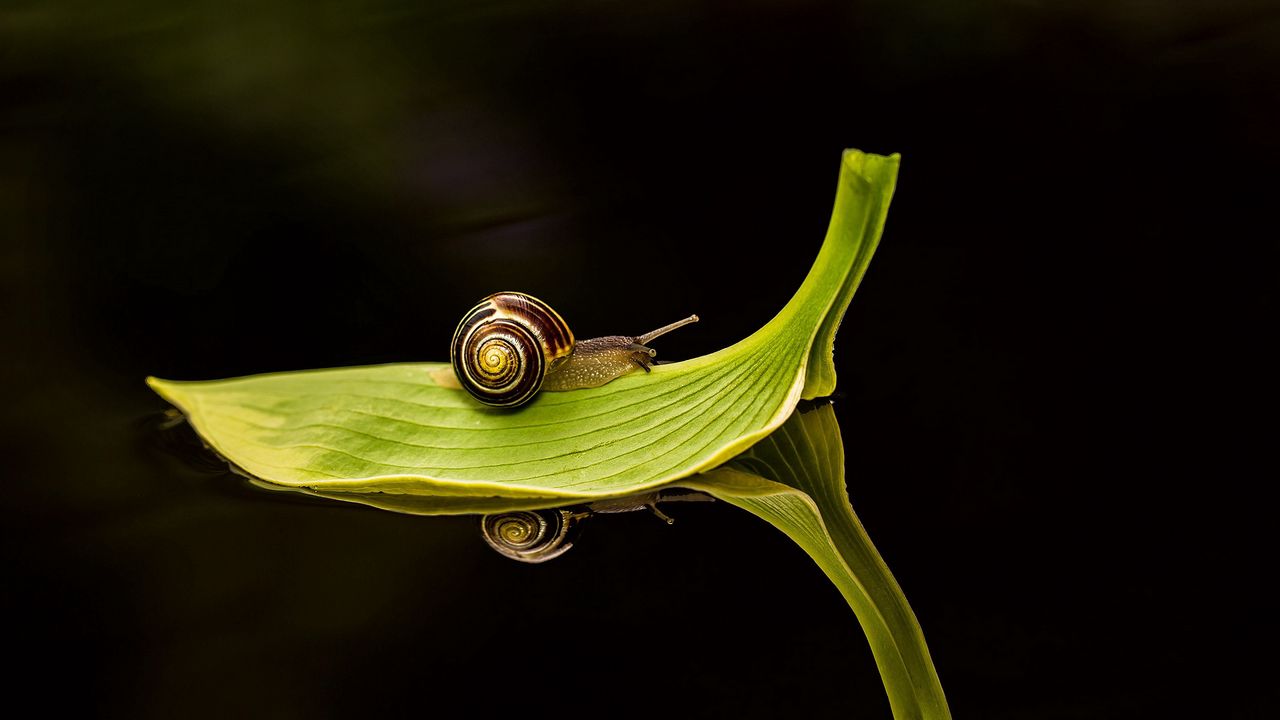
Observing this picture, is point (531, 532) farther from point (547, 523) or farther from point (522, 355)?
point (522, 355)

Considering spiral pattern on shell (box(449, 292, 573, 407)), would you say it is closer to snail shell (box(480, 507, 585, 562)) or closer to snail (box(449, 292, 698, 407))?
snail (box(449, 292, 698, 407))

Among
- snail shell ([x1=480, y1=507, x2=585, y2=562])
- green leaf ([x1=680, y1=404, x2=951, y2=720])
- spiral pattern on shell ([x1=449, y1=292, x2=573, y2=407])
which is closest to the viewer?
green leaf ([x1=680, y1=404, x2=951, y2=720])

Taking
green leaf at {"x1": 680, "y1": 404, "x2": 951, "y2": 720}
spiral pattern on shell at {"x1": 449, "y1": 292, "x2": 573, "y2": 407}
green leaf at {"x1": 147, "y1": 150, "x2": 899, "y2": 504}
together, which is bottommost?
green leaf at {"x1": 680, "y1": 404, "x2": 951, "y2": 720}

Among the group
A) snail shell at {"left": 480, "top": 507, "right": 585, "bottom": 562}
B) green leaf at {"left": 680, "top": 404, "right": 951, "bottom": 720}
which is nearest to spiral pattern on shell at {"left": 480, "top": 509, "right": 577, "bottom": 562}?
snail shell at {"left": 480, "top": 507, "right": 585, "bottom": 562}

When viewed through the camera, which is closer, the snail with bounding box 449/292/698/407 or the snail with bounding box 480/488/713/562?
the snail with bounding box 480/488/713/562

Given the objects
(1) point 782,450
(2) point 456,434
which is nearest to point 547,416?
(2) point 456,434

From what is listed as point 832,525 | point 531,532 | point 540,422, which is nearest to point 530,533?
point 531,532

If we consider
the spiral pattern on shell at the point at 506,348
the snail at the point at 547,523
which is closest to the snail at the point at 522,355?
the spiral pattern on shell at the point at 506,348
